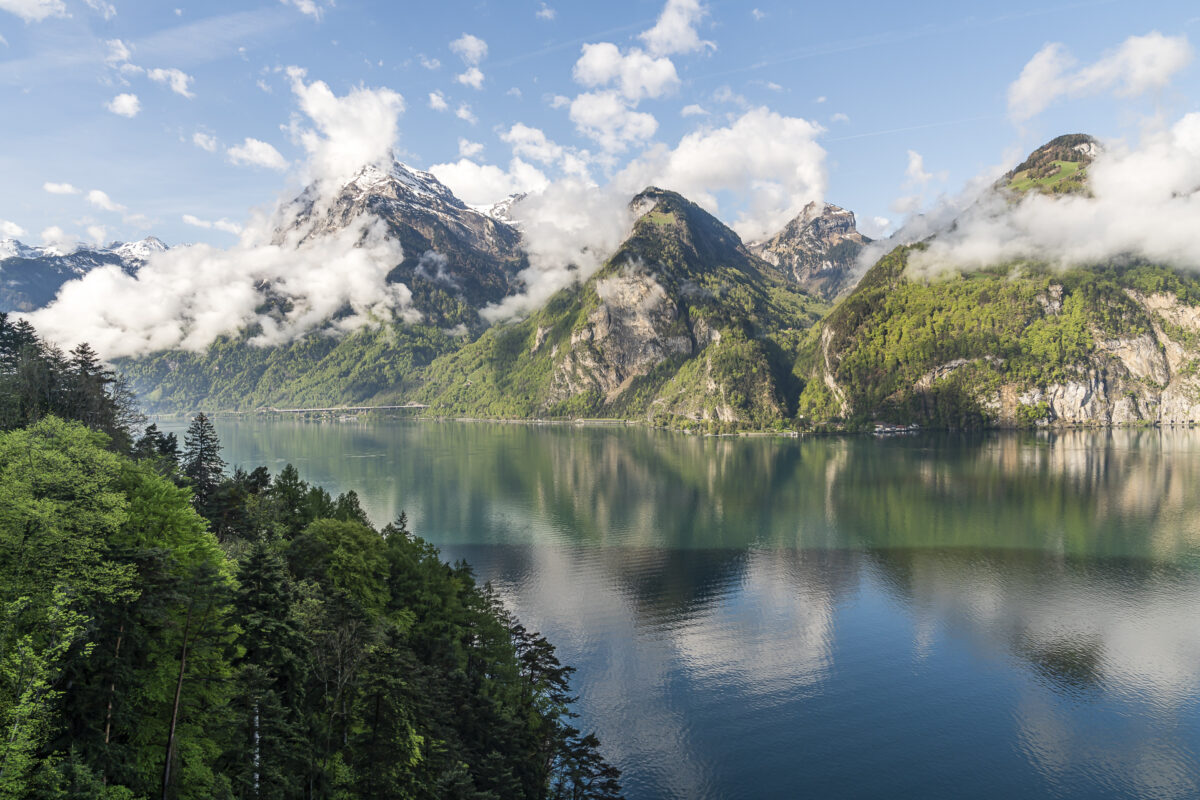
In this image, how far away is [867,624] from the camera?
6253 cm

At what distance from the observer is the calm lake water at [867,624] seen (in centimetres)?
4084

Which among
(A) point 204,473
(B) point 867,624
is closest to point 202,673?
(A) point 204,473

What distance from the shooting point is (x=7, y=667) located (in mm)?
16859

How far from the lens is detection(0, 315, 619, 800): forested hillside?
18156mm

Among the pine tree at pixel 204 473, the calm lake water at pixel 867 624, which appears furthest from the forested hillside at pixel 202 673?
the pine tree at pixel 204 473

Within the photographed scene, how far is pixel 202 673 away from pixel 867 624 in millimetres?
56523

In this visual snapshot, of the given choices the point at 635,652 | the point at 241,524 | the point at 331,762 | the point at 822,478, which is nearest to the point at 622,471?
the point at 822,478

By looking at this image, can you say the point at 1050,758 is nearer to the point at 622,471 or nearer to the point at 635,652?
the point at 635,652

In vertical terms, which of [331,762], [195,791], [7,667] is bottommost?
[331,762]

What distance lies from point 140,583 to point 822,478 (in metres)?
138

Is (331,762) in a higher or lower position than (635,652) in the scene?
higher

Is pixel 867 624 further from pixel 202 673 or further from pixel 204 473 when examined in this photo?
pixel 204 473

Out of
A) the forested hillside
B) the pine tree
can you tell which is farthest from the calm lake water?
the pine tree

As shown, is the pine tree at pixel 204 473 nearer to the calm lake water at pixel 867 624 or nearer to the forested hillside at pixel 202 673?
the forested hillside at pixel 202 673
